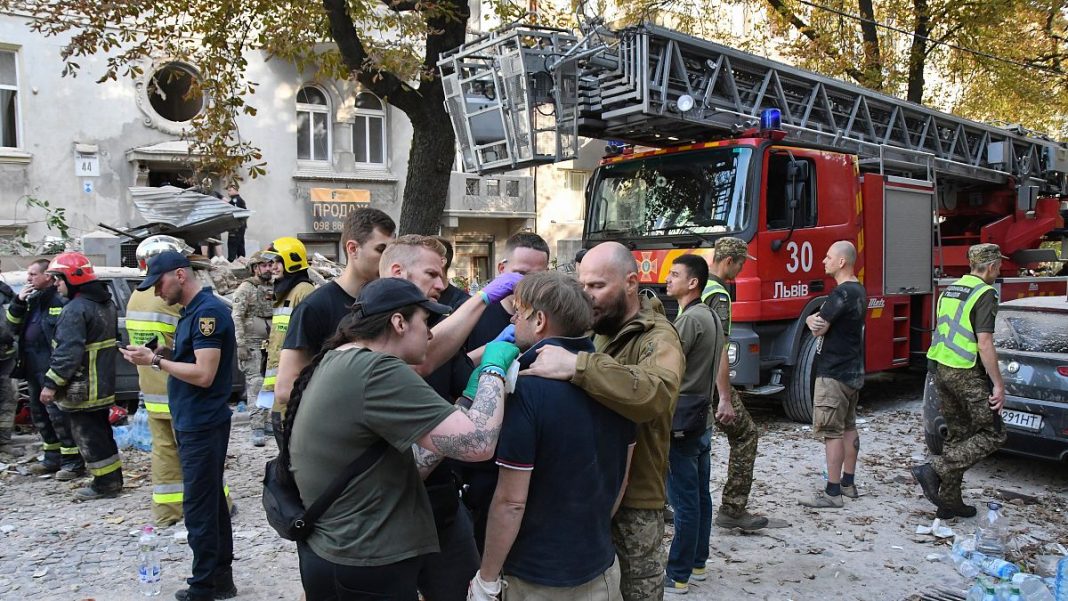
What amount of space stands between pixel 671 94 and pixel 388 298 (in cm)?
583

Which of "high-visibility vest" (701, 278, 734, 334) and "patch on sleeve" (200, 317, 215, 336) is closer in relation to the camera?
"patch on sleeve" (200, 317, 215, 336)

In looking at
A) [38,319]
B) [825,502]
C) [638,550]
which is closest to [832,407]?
[825,502]

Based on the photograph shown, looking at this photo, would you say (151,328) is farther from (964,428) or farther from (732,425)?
(964,428)

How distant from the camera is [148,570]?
457 centimetres

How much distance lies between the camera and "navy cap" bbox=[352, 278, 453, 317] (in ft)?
7.88

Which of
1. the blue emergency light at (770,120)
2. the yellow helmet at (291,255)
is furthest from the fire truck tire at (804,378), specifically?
the yellow helmet at (291,255)

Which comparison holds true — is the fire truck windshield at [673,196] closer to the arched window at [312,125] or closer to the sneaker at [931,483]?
the sneaker at [931,483]

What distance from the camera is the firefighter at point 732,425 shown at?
5.03 meters

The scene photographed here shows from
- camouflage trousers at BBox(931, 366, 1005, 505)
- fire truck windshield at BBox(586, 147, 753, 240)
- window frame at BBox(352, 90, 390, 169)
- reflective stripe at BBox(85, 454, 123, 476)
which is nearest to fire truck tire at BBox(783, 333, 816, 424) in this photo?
fire truck windshield at BBox(586, 147, 753, 240)

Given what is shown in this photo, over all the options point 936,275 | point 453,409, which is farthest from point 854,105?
point 453,409

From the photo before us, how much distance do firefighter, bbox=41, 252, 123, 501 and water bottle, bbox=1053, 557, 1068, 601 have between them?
6.43m

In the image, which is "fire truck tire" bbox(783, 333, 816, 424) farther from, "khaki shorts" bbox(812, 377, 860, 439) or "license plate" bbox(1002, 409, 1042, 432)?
"khaki shorts" bbox(812, 377, 860, 439)

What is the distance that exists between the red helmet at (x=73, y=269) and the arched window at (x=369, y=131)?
1390 centimetres

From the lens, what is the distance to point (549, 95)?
291 inches
